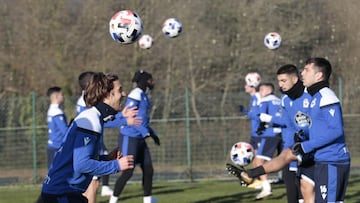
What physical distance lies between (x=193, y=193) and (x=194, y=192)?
0.72 feet

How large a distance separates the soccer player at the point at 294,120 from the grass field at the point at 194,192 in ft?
9.44

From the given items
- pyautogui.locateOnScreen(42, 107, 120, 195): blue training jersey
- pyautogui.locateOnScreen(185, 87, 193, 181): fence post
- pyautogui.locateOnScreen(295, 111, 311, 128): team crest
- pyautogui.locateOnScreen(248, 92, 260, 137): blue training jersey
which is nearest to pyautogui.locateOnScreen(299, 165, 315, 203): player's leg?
pyautogui.locateOnScreen(295, 111, 311, 128): team crest

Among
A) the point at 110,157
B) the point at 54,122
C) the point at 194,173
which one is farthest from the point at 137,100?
the point at 194,173

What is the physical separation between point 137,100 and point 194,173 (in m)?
6.57

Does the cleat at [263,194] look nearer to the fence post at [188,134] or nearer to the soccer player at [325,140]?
the fence post at [188,134]

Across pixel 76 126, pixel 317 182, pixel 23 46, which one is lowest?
pixel 317 182

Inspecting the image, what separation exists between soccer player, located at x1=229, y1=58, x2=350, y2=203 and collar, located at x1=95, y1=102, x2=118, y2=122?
2.38 metres

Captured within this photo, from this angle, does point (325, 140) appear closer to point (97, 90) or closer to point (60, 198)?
point (97, 90)

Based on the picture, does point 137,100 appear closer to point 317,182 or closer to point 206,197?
point 206,197

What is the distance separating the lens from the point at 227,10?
1995 cm

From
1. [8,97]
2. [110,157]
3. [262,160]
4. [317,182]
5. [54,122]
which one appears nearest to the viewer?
[110,157]

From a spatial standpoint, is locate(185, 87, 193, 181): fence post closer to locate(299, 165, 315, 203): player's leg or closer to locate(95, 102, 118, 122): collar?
locate(299, 165, 315, 203): player's leg

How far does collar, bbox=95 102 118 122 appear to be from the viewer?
643 centimetres

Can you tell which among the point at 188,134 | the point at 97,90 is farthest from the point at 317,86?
the point at 188,134
